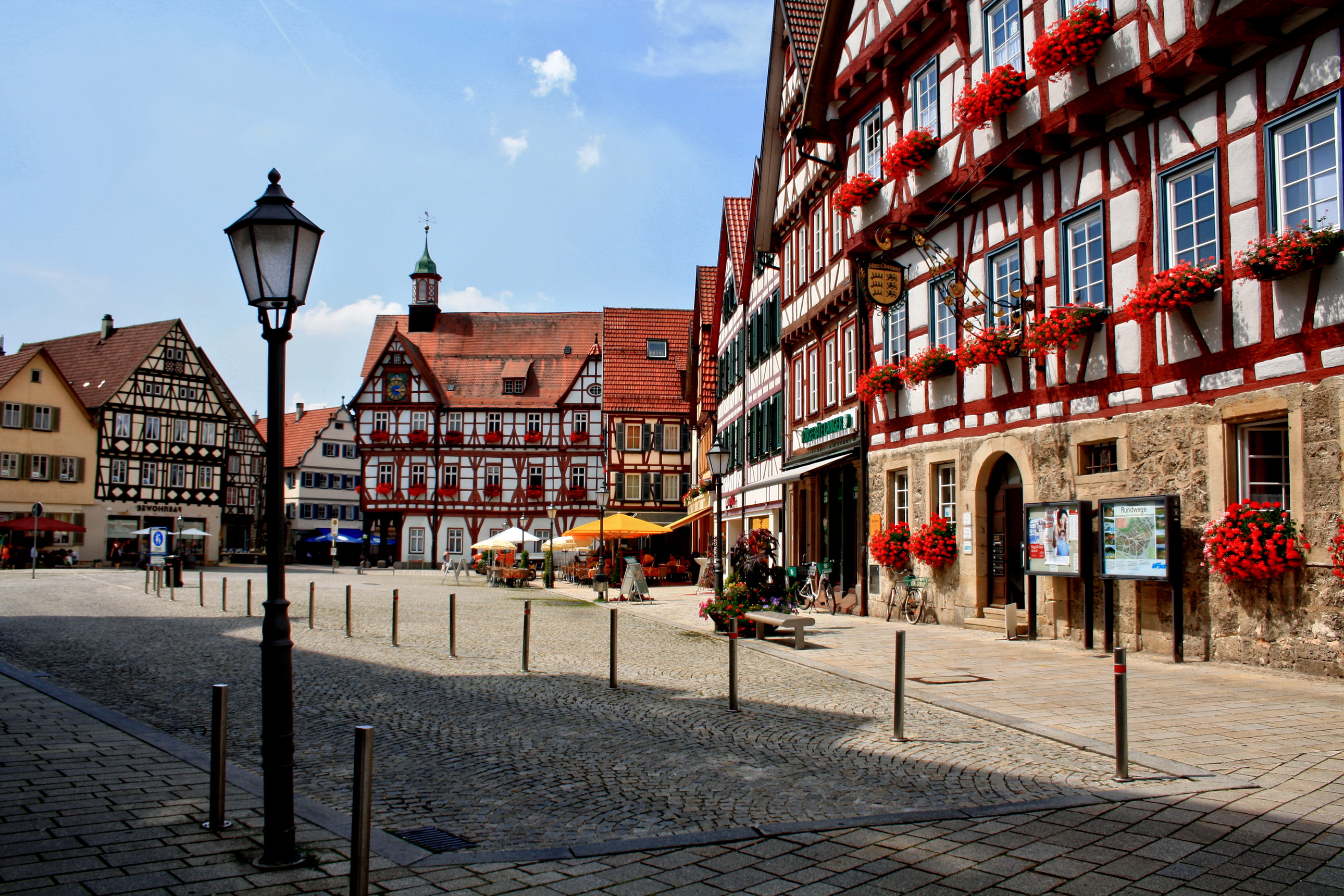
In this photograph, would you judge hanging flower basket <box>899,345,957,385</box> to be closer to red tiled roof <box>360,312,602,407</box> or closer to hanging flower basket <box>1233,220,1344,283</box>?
hanging flower basket <box>1233,220,1344,283</box>

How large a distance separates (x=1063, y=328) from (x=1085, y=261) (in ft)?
3.62

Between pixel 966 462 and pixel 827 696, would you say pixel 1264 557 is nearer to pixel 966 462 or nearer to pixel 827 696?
pixel 827 696

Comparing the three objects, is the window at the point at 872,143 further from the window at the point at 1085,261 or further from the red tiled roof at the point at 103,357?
the red tiled roof at the point at 103,357

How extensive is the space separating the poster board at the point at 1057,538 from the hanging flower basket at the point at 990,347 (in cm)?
228

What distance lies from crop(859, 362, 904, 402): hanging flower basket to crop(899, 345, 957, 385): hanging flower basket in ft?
2.47

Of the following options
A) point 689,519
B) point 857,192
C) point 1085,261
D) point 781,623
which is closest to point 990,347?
point 1085,261

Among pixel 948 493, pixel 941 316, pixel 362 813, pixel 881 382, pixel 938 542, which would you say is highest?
pixel 941 316

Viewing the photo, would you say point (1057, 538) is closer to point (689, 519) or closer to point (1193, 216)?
point (1193, 216)

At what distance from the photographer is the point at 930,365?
1736 centimetres

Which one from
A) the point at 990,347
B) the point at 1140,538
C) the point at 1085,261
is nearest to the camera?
the point at 1140,538

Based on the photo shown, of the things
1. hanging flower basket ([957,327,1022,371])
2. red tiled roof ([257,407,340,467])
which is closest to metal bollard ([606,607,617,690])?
hanging flower basket ([957,327,1022,371])

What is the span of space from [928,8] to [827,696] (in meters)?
12.2

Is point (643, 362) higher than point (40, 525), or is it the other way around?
point (643, 362)

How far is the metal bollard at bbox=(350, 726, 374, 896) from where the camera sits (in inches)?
157
